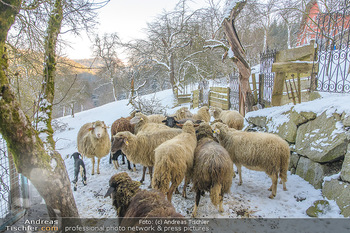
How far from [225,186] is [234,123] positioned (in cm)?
397

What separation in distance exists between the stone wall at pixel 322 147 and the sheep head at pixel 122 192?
3258 mm

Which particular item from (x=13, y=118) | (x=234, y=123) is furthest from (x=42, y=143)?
(x=234, y=123)

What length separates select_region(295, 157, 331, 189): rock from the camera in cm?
356

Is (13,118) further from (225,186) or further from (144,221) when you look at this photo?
(225,186)

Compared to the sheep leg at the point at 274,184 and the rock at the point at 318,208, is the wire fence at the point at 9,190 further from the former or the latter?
the rock at the point at 318,208

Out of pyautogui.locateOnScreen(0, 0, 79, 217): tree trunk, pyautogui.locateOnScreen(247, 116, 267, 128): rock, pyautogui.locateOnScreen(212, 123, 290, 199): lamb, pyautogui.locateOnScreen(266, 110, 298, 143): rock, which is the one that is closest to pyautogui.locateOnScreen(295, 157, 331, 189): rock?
pyautogui.locateOnScreen(212, 123, 290, 199): lamb

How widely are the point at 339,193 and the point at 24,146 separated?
4.74m

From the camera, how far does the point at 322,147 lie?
3.62 m

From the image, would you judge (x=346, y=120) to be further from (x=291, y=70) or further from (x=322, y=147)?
(x=291, y=70)

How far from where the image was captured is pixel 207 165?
3107 millimetres

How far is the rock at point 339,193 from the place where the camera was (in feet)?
9.36

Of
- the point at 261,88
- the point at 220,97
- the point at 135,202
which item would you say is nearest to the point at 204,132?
the point at 135,202

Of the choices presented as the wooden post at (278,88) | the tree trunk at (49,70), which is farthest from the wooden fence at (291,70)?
the tree trunk at (49,70)

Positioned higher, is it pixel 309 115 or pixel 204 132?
pixel 309 115
